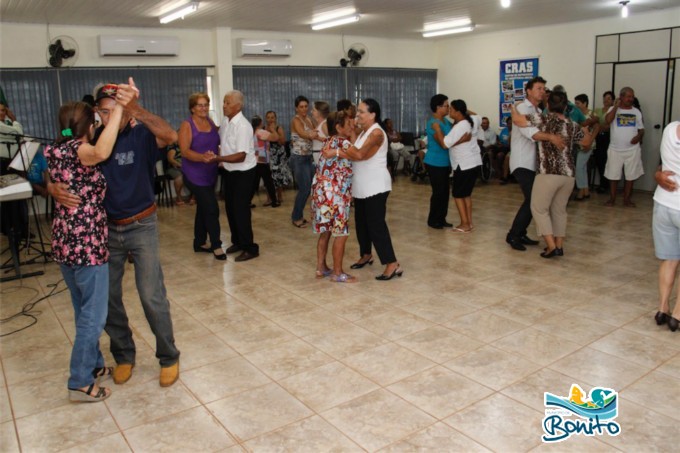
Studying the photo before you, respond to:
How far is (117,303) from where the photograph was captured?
3.08 m

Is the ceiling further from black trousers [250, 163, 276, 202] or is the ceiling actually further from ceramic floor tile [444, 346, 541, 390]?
ceramic floor tile [444, 346, 541, 390]

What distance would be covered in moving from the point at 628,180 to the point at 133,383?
23.3ft

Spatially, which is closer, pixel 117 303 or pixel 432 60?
pixel 117 303

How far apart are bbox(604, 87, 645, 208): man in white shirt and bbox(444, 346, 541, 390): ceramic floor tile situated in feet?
18.0

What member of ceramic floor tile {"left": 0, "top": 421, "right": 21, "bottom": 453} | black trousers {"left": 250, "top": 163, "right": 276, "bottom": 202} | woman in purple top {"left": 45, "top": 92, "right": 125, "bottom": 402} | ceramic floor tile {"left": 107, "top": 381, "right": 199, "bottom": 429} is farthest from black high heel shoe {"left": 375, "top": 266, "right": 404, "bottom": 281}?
black trousers {"left": 250, "top": 163, "right": 276, "bottom": 202}

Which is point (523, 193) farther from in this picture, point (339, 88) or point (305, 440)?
point (339, 88)

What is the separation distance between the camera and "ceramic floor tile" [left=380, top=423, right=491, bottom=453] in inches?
97.3

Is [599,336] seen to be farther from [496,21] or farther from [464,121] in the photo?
[496,21]

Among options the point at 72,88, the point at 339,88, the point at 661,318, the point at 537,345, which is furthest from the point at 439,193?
the point at 72,88

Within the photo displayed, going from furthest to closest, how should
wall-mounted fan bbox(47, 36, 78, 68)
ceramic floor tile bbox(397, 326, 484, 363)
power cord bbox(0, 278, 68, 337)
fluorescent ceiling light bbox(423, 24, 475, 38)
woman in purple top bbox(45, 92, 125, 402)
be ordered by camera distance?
fluorescent ceiling light bbox(423, 24, 475, 38) < wall-mounted fan bbox(47, 36, 78, 68) < power cord bbox(0, 278, 68, 337) < ceramic floor tile bbox(397, 326, 484, 363) < woman in purple top bbox(45, 92, 125, 402)

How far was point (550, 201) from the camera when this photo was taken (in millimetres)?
5203

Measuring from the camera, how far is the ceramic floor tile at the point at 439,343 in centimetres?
341

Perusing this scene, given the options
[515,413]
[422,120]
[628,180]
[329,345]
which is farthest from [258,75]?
[515,413]

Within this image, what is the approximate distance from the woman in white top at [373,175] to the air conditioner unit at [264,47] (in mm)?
5771
